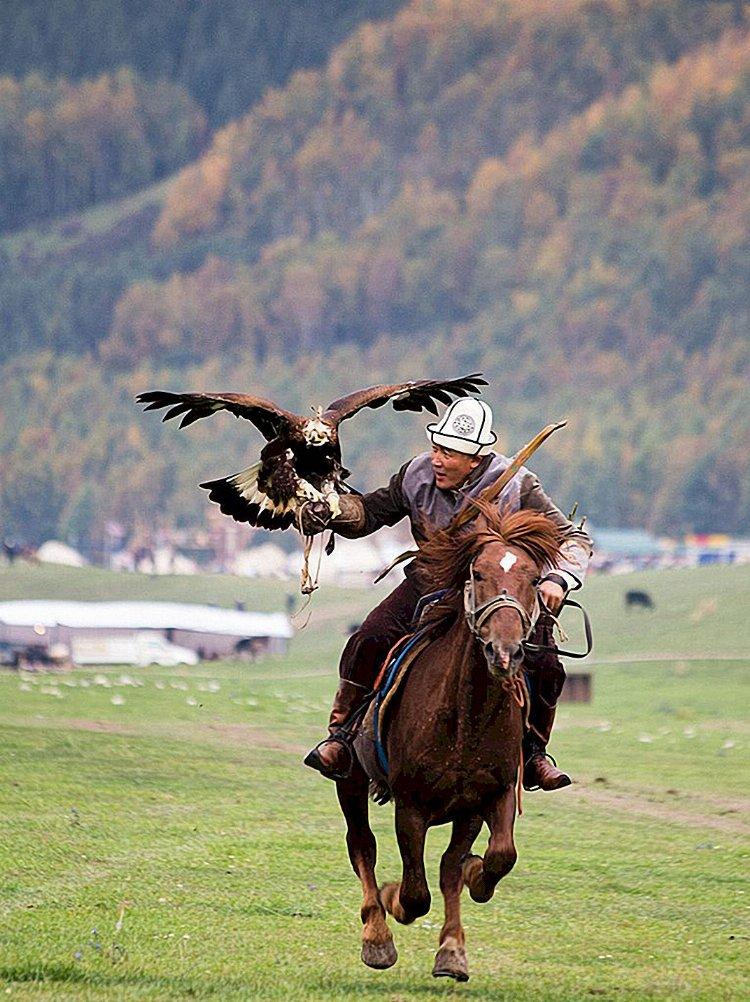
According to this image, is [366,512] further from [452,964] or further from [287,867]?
[287,867]

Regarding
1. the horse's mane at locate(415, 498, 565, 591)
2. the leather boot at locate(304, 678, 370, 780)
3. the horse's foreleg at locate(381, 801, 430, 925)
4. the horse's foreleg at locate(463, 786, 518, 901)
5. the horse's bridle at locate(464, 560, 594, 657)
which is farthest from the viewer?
the leather boot at locate(304, 678, 370, 780)

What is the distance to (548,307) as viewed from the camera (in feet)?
553

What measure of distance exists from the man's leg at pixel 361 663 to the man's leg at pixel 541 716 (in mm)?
801

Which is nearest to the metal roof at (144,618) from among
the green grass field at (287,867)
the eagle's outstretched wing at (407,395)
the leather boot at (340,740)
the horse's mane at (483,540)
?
the green grass field at (287,867)

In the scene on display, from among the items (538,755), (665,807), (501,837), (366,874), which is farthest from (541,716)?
(665,807)

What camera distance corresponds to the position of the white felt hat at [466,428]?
970 centimetres

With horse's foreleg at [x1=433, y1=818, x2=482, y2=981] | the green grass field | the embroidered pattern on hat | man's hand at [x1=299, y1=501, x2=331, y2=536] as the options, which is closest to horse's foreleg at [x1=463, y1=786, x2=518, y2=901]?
horse's foreleg at [x1=433, y1=818, x2=482, y2=981]

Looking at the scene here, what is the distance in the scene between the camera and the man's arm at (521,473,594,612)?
888 centimetres

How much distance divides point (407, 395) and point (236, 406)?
1385 mm

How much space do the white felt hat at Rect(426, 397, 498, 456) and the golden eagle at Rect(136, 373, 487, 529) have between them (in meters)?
0.26

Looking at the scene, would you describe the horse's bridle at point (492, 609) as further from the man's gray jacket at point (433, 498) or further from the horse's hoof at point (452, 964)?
the horse's hoof at point (452, 964)

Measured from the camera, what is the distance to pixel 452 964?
9.87 metres

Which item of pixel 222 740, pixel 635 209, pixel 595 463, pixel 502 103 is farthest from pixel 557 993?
pixel 502 103

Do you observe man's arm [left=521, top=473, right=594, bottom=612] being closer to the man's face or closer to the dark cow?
the man's face
